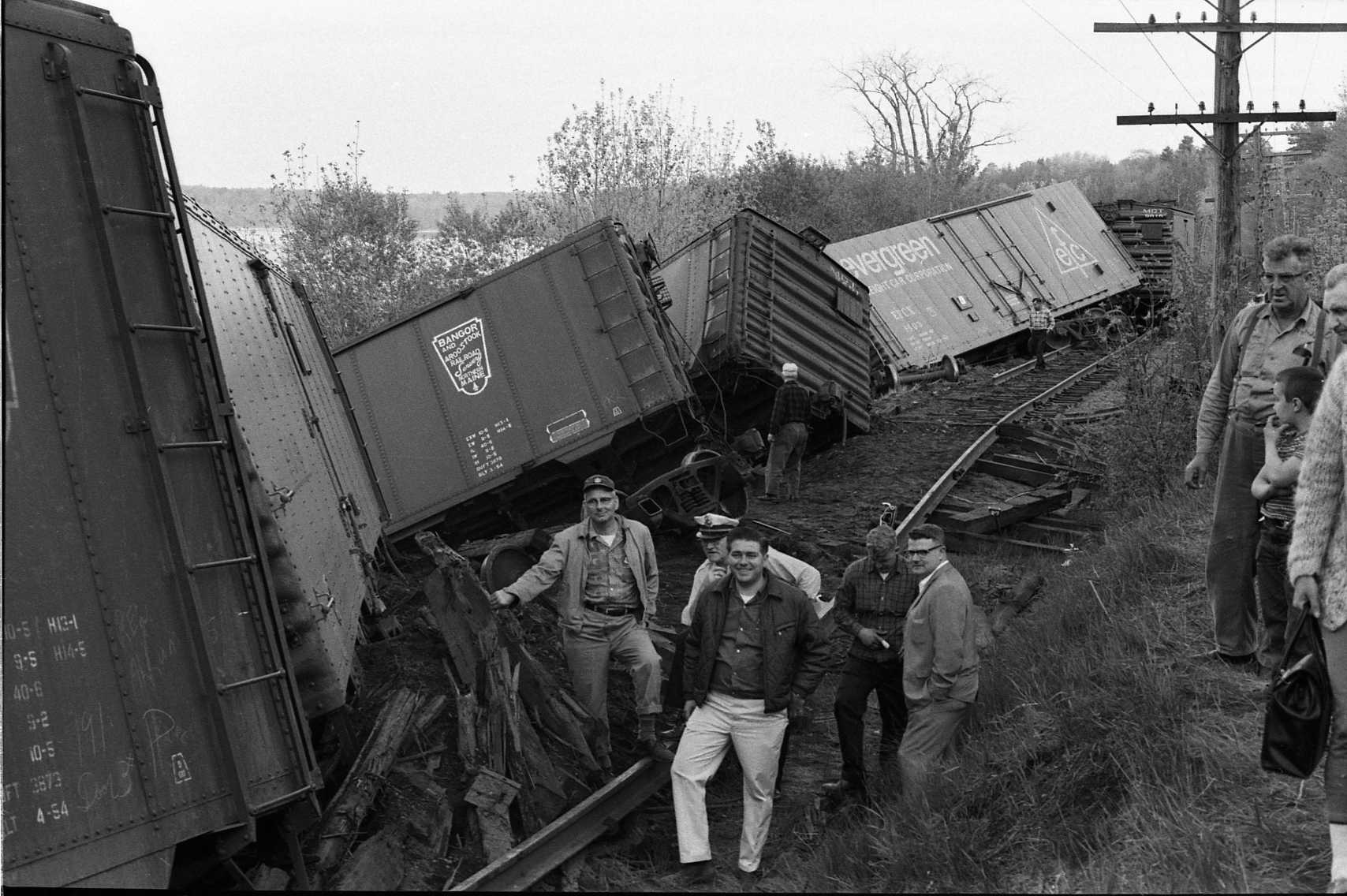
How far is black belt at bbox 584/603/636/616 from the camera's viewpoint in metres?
7.94

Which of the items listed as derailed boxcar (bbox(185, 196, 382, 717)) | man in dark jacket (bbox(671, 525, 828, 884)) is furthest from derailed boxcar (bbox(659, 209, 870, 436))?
man in dark jacket (bbox(671, 525, 828, 884))

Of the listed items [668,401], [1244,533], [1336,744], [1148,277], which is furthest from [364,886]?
[1148,277]

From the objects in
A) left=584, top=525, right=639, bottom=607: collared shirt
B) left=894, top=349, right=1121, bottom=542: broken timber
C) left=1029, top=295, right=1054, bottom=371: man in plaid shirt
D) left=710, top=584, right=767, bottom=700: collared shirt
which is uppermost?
left=584, top=525, right=639, bottom=607: collared shirt

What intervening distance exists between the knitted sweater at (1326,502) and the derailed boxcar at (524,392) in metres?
9.05

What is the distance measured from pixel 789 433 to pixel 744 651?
7.93 meters

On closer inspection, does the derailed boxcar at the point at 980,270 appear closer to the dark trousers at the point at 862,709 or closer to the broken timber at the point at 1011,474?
the broken timber at the point at 1011,474

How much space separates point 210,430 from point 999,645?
19.1ft

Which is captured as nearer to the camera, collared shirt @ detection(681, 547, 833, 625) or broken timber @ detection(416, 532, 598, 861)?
broken timber @ detection(416, 532, 598, 861)

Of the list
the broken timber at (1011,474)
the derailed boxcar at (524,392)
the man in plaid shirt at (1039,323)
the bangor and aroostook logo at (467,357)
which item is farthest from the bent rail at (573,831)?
the man in plaid shirt at (1039,323)

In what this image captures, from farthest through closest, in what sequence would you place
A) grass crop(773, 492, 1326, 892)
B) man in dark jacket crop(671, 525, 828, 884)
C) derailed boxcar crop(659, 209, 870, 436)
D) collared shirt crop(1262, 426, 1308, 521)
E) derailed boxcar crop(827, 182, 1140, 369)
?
derailed boxcar crop(827, 182, 1140, 369), derailed boxcar crop(659, 209, 870, 436), man in dark jacket crop(671, 525, 828, 884), collared shirt crop(1262, 426, 1308, 521), grass crop(773, 492, 1326, 892)

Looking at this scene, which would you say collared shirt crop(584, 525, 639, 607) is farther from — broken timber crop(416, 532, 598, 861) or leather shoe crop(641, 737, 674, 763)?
leather shoe crop(641, 737, 674, 763)

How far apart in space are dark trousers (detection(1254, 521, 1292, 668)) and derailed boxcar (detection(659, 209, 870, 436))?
9.15m

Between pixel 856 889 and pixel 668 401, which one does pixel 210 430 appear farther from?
pixel 668 401

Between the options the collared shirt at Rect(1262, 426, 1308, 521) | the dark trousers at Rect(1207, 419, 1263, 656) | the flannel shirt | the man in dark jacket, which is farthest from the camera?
the flannel shirt
